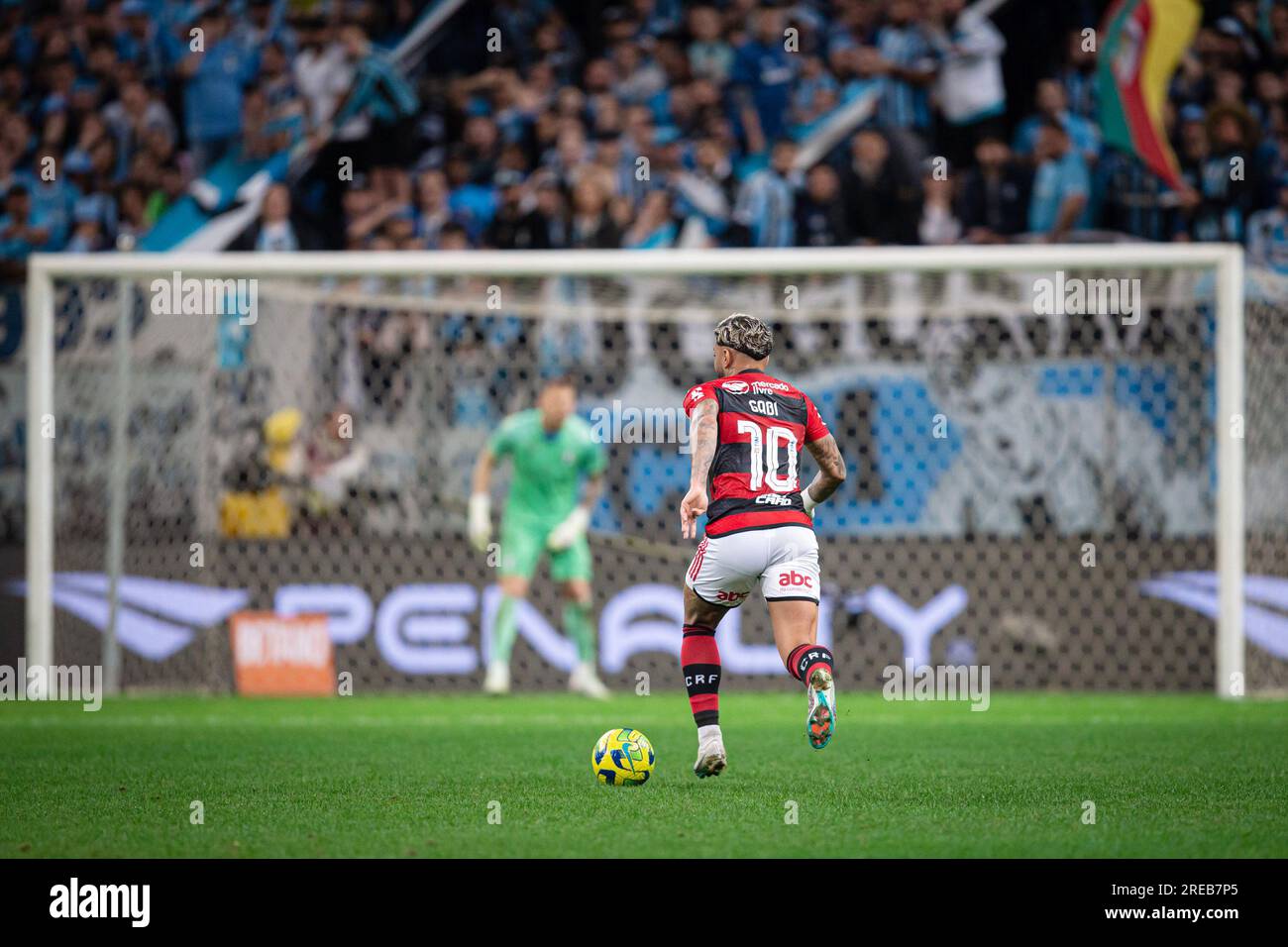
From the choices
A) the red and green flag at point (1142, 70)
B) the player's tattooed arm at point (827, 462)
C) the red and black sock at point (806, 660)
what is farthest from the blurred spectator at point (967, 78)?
the red and black sock at point (806, 660)

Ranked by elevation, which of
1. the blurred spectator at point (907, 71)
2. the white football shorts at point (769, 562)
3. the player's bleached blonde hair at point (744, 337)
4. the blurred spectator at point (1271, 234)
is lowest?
the white football shorts at point (769, 562)

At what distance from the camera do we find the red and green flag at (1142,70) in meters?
14.0

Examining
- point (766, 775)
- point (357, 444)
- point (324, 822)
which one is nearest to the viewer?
point (324, 822)

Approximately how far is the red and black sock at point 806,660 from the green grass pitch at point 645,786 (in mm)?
419

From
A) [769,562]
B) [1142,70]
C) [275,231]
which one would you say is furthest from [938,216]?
[769,562]

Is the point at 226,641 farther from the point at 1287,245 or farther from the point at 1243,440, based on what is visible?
the point at 1287,245

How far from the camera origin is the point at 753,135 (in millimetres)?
15062

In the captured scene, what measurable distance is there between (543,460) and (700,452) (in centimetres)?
559

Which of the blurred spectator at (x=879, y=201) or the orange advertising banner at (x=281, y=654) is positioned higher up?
the blurred spectator at (x=879, y=201)

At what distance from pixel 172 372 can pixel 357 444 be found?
1.55 meters

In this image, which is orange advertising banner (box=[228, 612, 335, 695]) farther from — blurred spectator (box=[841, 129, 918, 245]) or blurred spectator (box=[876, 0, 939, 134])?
blurred spectator (box=[876, 0, 939, 134])

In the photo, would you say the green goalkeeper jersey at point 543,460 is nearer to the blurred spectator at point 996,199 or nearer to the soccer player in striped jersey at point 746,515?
the blurred spectator at point 996,199

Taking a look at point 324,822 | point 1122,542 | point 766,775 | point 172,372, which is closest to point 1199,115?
point 1122,542

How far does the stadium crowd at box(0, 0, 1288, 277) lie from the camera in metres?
14.0
